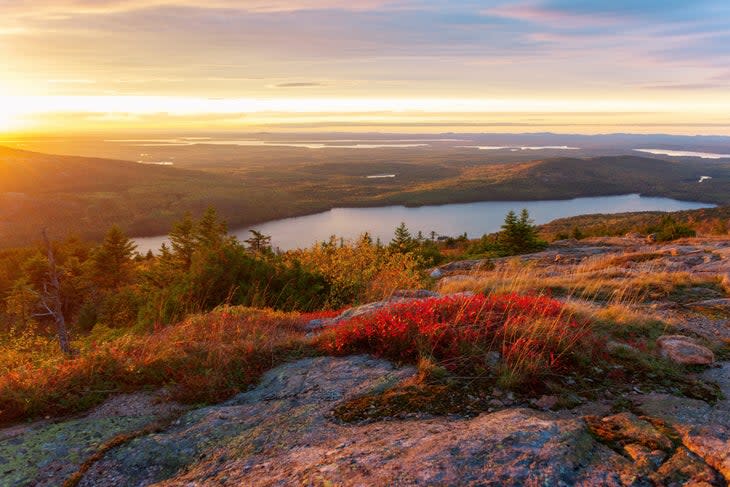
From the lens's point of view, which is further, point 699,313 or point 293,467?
point 699,313

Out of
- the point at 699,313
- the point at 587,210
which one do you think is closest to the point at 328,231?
the point at 587,210

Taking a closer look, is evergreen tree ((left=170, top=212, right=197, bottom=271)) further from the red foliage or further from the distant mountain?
the distant mountain

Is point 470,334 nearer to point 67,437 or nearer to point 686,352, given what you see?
point 686,352

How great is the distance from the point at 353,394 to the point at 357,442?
120cm

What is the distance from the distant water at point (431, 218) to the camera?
95.3m

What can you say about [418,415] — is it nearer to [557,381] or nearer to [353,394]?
[353,394]

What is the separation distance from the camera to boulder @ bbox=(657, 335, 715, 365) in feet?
20.1

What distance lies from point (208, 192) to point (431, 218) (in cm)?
8754

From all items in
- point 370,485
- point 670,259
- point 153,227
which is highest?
point 370,485

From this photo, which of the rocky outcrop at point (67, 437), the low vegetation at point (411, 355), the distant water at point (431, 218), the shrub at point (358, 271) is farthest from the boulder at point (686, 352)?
the distant water at point (431, 218)

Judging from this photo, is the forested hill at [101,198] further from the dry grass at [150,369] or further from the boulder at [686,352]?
the boulder at [686,352]

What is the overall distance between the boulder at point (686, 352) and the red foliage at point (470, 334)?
3.80 feet

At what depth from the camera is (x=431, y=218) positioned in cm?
12000

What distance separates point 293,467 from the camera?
361 cm
